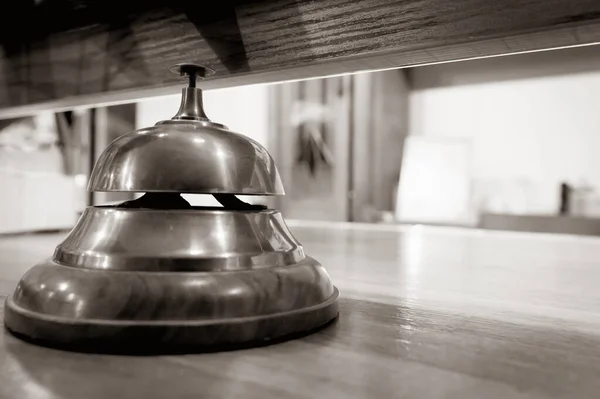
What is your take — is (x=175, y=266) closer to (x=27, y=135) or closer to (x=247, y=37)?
(x=247, y=37)

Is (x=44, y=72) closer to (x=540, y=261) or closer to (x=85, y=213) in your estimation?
(x=85, y=213)

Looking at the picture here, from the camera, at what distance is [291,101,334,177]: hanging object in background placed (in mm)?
4293

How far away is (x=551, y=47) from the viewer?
39 cm

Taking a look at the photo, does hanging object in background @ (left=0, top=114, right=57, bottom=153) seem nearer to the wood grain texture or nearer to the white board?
the wood grain texture

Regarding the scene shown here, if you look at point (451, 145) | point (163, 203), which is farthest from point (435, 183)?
point (163, 203)

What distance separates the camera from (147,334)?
32cm

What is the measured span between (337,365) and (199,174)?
0.17 meters

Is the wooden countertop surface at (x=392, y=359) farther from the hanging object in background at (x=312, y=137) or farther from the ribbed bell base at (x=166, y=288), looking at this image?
the hanging object in background at (x=312, y=137)

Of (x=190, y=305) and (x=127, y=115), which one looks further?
(x=127, y=115)

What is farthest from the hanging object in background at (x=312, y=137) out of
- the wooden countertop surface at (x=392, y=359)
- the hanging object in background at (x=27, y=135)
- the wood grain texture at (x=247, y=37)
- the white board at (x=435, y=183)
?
the wooden countertop surface at (x=392, y=359)

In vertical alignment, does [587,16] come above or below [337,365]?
above

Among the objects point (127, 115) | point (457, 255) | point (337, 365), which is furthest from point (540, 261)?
point (127, 115)

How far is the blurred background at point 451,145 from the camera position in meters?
4.23

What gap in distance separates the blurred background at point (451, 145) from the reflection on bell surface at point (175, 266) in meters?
3.41
